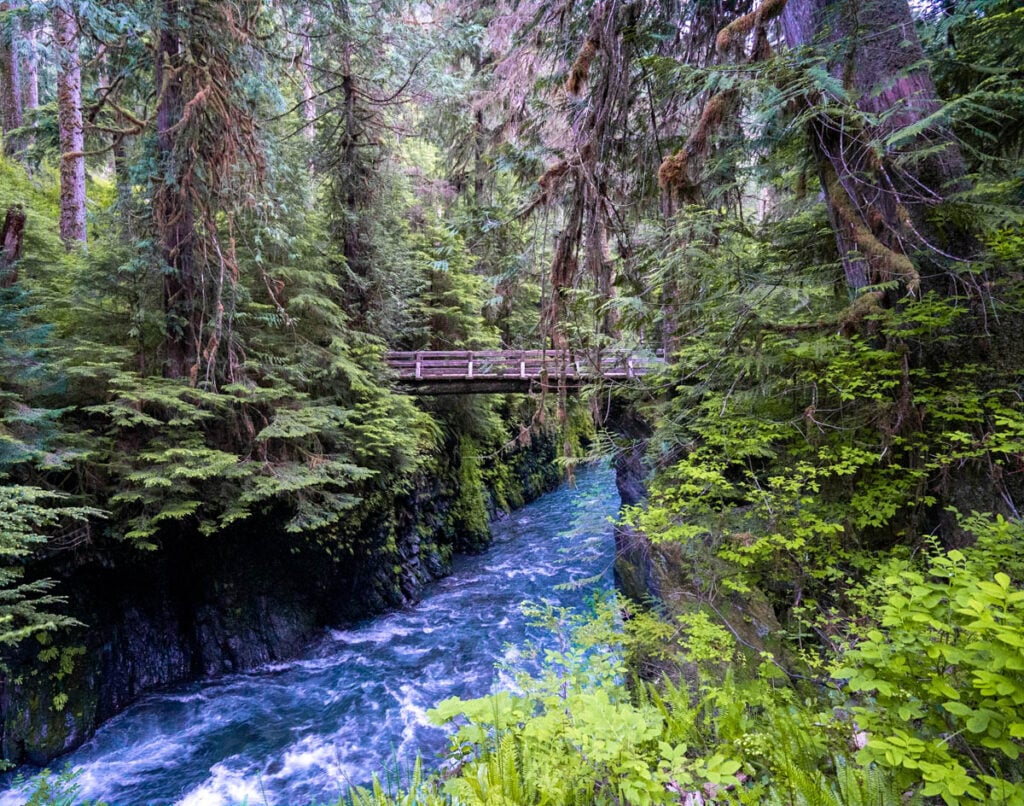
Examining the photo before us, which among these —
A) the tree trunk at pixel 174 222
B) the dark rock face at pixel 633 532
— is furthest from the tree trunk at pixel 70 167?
the dark rock face at pixel 633 532

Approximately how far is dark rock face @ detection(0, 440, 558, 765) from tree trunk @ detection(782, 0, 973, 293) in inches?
341

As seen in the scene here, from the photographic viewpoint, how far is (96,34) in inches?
226

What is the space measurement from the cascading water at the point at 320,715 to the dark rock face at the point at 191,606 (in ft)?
1.17

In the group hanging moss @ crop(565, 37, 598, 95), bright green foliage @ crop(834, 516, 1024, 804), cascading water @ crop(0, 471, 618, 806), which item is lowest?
cascading water @ crop(0, 471, 618, 806)

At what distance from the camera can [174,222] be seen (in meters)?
6.66

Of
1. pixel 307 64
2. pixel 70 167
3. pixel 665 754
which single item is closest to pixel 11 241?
pixel 70 167

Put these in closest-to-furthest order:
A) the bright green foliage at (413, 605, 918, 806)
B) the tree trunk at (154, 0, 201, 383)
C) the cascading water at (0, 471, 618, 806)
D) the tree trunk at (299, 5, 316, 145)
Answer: the bright green foliage at (413, 605, 918, 806) < the cascading water at (0, 471, 618, 806) < the tree trunk at (154, 0, 201, 383) < the tree trunk at (299, 5, 316, 145)

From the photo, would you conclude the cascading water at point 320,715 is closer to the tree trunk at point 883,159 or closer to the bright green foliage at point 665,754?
the bright green foliage at point 665,754

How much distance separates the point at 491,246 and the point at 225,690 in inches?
300

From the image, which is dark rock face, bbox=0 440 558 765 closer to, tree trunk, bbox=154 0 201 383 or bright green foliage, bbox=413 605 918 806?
tree trunk, bbox=154 0 201 383

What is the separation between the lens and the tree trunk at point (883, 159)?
321cm

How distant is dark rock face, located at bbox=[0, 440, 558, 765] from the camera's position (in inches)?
225

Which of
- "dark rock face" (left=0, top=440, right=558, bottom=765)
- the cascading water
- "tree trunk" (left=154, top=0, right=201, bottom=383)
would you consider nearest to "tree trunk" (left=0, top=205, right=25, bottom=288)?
"tree trunk" (left=154, top=0, right=201, bottom=383)

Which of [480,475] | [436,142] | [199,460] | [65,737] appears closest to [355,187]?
[436,142]
